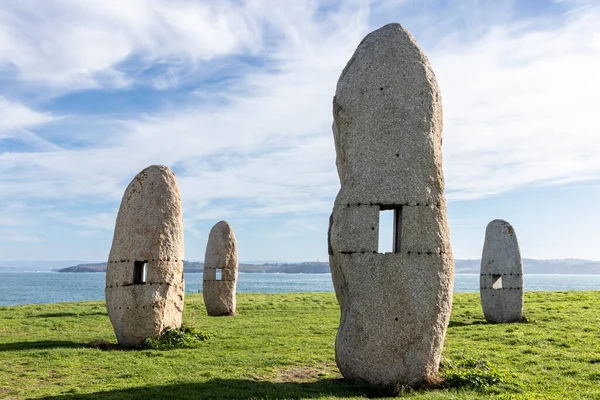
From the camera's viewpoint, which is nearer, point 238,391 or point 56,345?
point 238,391

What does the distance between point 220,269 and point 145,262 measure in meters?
8.87

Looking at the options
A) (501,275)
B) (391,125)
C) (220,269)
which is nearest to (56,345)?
(220,269)

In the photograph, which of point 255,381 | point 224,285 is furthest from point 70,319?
point 255,381

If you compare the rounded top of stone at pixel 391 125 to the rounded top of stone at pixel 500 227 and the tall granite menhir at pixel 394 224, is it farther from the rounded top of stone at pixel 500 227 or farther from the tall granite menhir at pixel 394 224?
the rounded top of stone at pixel 500 227

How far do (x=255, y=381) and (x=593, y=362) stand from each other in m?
7.76

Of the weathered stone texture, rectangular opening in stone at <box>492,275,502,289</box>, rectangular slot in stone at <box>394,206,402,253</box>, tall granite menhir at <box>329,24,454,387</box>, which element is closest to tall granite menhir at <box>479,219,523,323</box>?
rectangular opening in stone at <box>492,275,502,289</box>

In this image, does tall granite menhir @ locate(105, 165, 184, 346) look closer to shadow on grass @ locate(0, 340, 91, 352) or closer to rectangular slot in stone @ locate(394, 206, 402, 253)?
shadow on grass @ locate(0, 340, 91, 352)

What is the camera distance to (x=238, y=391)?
1005 cm

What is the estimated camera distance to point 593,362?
41.3 feet

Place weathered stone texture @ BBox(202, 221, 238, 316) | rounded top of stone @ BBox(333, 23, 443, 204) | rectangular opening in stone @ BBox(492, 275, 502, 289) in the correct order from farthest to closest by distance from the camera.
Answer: weathered stone texture @ BBox(202, 221, 238, 316), rectangular opening in stone @ BBox(492, 275, 502, 289), rounded top of stone @ BBox(333, 23, 443, 204)

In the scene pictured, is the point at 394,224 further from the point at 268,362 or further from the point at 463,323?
the point at 463,323

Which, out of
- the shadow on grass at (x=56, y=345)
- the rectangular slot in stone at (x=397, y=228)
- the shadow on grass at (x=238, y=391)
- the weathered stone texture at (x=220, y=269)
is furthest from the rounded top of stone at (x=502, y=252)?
the shadow on grass at (x=56, y=345)

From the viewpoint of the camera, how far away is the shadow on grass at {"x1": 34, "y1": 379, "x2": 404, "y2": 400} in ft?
31.9

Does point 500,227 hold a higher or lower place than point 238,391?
higher
